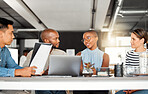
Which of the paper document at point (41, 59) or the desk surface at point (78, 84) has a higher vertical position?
the paper document at point (41, 59)

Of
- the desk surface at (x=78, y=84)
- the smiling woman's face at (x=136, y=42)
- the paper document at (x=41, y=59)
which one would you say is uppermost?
the smiling woman's face at (x=136, y=42)

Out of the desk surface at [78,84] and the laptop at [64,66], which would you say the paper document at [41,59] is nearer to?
the laptop at [64,66]

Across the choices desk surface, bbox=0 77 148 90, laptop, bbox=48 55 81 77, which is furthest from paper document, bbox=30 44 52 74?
desk surface, bbox=0 77 148 90

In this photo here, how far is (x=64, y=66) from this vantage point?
7.34 ft

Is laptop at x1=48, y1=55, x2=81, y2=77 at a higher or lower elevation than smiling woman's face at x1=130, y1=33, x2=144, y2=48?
lower

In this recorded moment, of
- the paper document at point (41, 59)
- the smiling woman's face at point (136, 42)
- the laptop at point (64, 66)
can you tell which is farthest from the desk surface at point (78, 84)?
the smiling woman's face at point (136, 42)

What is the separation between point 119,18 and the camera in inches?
309

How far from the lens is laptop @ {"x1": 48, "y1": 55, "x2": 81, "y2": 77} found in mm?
2227

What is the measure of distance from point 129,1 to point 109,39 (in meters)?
4.84

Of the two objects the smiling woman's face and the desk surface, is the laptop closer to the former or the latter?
the smiling woman's face

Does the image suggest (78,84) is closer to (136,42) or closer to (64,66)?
(64,66)

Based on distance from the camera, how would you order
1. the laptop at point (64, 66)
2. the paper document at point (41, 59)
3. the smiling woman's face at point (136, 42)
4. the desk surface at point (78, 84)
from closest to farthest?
the desk surface at point (78, 84)
the paper document at point (41, 59)
the laptop at point (64, 66)
the smiling woman's face at point (136, 42)

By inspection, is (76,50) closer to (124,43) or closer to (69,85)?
(124,43)

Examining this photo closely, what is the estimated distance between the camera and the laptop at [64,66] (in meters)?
2.23
